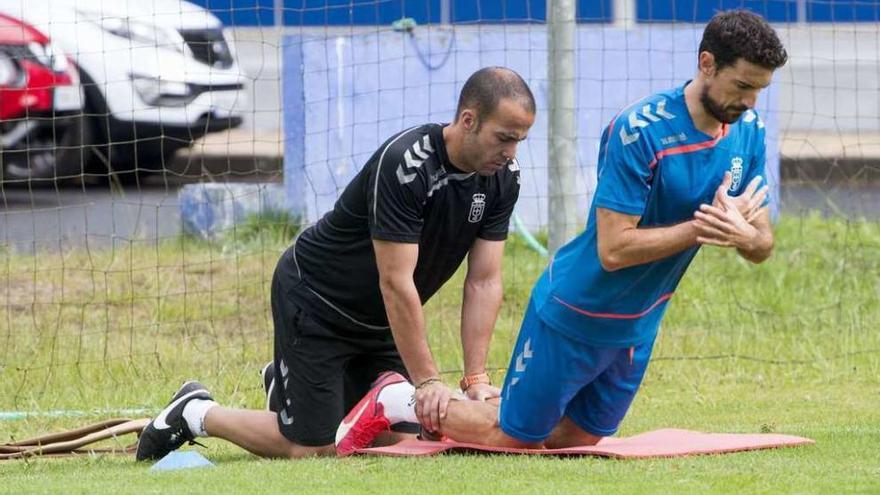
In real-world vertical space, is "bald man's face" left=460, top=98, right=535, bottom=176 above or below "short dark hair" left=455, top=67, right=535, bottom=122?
below

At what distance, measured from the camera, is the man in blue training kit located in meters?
5.34

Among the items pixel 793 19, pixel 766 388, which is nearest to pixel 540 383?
pixel 766 388

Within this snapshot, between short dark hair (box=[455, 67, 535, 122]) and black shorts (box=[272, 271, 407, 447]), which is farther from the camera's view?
black shorts (box=[272, 271, 407, 447])

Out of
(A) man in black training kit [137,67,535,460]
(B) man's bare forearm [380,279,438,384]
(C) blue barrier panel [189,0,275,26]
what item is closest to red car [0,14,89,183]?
(C) blue barrier panel [189,0,275,26]

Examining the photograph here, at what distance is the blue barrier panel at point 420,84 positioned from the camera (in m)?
11.0

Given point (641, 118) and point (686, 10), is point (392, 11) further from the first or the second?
point (641, 118)

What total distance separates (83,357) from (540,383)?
3.59 m

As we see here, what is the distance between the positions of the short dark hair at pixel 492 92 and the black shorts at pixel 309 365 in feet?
3.68

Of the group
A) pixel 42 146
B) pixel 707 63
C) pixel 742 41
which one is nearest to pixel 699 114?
pixel 707 63

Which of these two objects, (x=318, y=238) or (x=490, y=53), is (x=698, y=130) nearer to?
(x=318, y=238)

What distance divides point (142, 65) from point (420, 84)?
11.4 ft

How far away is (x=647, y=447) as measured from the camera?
6.19m

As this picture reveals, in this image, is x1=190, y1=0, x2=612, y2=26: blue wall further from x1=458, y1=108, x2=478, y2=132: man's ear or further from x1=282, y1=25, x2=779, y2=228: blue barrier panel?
x1=458, y1=108, x2=478, y2=132: man's ear

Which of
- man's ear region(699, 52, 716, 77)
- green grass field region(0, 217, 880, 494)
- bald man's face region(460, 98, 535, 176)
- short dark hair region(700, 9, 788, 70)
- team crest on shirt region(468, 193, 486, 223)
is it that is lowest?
green grass field region(0, 217, 880, 494)
